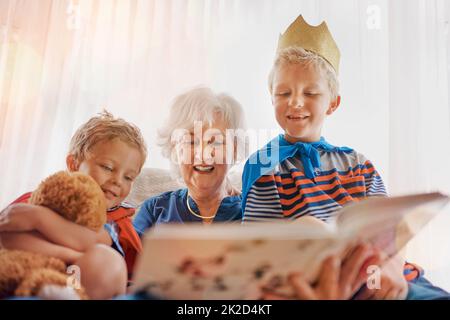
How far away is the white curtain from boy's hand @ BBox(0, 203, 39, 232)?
0.26m

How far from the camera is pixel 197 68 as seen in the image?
3.71 ft

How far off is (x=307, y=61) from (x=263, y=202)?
33cm

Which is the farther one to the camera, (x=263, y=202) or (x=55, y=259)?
(x=263, y=202)

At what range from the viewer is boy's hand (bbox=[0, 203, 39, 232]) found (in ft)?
2.70

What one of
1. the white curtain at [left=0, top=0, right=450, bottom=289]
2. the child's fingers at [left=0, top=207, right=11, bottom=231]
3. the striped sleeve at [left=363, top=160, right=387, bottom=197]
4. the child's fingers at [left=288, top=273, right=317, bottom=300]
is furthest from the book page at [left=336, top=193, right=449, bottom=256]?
the child's fingers at [left=0, top=207, right=11, bottom=231]

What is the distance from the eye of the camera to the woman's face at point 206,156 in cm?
102

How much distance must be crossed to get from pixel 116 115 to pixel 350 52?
0.58 metres

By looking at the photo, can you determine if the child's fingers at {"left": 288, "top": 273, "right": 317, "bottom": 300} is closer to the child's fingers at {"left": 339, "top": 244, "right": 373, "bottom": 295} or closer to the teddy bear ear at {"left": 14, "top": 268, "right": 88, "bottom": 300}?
the child's fingers at {"left": 339, "top": 244, "right": 373, "bottom": 295}

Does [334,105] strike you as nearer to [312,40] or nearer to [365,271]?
[312,40]

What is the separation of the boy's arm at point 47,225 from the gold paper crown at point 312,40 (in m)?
0.61

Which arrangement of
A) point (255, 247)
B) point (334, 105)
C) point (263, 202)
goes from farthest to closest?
point (334, 105), point (263, 202), point (255, 247)

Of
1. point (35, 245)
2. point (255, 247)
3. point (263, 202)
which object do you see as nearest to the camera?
point (255, 247)

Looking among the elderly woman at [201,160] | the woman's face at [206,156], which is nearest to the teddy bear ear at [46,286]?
the elderly woman at [201,160]

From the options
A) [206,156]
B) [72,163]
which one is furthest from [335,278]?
[72,163]
